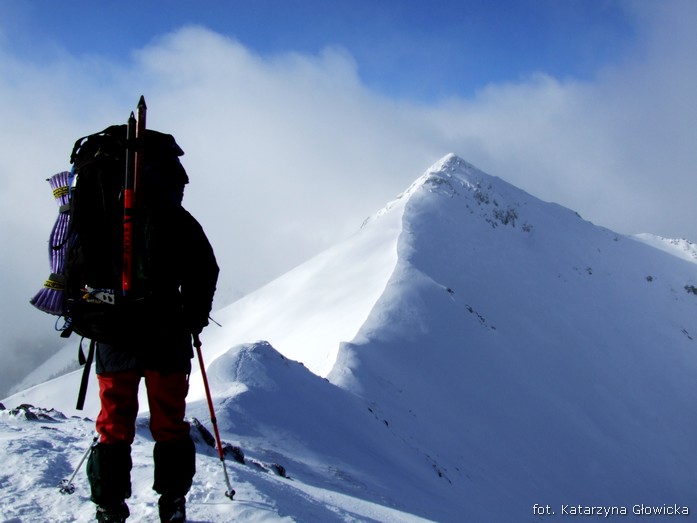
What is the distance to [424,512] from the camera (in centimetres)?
935

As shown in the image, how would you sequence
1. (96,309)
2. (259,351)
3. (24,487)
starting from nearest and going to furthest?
(96,309), (24,487), (259,351)

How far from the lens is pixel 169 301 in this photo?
Answer: 12.9ft

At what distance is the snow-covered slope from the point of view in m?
7.43

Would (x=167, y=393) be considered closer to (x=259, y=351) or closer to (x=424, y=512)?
(x=424, y=512)

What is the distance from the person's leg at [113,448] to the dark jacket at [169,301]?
0.14m

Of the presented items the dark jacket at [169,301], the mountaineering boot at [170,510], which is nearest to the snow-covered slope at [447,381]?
the mountaineering boot at [170,510]

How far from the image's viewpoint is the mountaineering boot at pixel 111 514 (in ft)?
12.3

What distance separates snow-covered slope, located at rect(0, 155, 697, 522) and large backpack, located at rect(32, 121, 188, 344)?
160 centimetres

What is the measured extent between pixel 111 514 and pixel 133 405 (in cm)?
74

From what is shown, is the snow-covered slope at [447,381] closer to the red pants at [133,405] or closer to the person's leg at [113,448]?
the person's leg at [113,448]

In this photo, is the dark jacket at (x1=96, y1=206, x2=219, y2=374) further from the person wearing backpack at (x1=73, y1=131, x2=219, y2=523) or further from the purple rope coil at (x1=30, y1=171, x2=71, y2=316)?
the purple rope coil at (x1=30, y1=171, x2=71, y2=316)

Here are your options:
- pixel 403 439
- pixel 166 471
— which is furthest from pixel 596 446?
pixel 166 471

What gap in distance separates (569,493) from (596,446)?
5265mm

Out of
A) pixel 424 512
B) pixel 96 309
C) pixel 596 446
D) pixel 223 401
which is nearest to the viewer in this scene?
pixel 96 309
